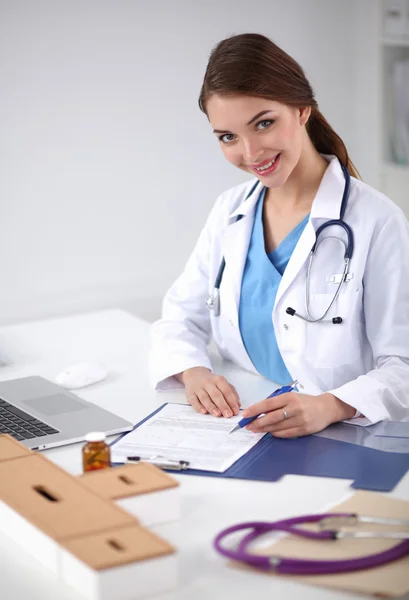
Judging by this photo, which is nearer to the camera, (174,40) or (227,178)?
(174,40)

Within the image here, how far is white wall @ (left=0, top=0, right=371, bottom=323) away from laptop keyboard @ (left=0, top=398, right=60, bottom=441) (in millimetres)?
1857

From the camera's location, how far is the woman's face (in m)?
1.87

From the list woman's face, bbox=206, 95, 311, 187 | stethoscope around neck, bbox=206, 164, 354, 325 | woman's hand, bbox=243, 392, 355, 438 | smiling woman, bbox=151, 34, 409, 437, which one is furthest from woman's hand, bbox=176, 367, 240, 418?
woman's face, bbox=206, 95, 311, 187

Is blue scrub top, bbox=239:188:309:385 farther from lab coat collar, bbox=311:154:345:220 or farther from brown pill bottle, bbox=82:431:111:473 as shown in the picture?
brown pill bottle, bbox=82:431:111:473

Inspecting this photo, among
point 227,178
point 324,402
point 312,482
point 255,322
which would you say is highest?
point 227,178

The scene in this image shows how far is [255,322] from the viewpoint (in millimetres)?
2098

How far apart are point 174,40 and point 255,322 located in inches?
83.5

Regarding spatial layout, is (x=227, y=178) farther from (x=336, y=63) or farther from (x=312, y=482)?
(x=312, y=482)

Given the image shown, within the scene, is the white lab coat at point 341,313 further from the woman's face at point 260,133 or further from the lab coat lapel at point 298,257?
the woman's face at point 260,133

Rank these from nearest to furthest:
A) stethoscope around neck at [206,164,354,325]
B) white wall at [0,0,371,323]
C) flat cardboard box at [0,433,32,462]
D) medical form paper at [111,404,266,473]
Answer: flat cardboard box at [0,433,32,462]
medical form paper at [111,404,266,473]
stethoscope around neck at [206,164,354,325]
white wall at [0,0,371,323]

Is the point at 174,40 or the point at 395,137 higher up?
the point at 174,40

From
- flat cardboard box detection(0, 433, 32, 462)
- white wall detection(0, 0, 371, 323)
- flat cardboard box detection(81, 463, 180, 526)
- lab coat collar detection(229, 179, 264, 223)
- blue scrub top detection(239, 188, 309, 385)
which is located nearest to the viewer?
flat cardboard box detection(81, 463, 180, 526)

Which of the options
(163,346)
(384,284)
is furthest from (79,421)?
(384,284)

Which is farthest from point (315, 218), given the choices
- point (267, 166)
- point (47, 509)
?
point (47, 509)
